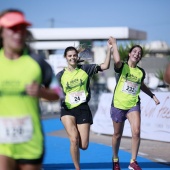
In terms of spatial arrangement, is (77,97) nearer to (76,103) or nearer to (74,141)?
(76,103)

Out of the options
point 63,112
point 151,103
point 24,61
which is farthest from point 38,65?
point 151,103

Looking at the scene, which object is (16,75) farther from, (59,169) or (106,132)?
(106,132)

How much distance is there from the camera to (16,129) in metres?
4.64

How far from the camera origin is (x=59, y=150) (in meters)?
13.4

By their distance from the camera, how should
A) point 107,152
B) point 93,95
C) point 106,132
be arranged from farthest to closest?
point 93,95
point 106,132
point 107,152

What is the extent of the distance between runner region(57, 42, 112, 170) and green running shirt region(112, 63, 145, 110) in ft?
2.15

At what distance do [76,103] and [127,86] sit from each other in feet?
3.71

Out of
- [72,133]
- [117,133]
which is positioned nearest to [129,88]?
[117,133]

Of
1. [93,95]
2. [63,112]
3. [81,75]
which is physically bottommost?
[93,95]

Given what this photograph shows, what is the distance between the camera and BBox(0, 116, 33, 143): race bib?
461cm

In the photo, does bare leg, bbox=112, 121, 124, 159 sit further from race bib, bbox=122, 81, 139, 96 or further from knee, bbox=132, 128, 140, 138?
race bib, bbox=122, 81, 139, 96

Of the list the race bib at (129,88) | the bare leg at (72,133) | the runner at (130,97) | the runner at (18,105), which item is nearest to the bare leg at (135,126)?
the runner at (130,97)

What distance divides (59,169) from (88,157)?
2.01 meters

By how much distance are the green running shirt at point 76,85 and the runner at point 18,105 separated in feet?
13.3
